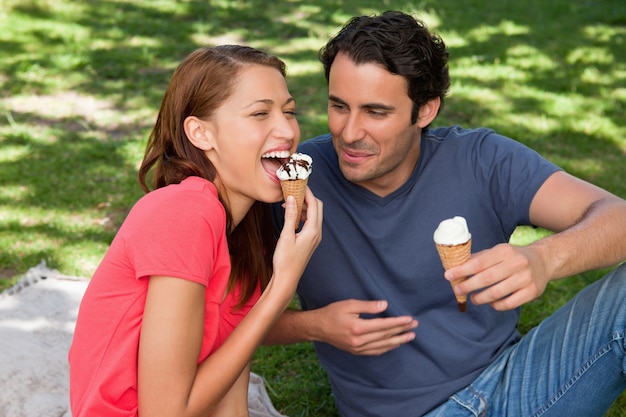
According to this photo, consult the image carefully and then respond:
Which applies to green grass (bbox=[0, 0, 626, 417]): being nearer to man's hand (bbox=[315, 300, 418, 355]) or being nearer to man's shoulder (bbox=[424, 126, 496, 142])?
man's hand (bbox=[315, 300, 418, 355])

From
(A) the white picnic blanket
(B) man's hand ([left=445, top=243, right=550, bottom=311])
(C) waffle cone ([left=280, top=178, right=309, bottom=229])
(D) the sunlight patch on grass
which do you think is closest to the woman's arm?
(C) waffle cone ([left=280, top=178, right=309, bottom=229])

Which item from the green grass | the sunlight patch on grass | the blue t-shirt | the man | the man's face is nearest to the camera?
the man

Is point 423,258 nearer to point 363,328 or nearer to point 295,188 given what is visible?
point 363,328

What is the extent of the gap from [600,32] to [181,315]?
27.3 feet

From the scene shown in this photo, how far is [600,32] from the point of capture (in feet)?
31.2

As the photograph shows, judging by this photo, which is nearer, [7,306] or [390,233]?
[390,233]

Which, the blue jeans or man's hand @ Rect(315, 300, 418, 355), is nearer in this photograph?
the blue jeans

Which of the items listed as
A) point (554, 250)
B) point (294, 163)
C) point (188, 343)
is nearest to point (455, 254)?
point (554, 250)

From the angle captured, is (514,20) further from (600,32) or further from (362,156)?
(362,156)

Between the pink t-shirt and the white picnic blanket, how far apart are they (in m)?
1.16

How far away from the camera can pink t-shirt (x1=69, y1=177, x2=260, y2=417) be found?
2.54m

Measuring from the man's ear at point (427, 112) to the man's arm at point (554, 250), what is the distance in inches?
27.4

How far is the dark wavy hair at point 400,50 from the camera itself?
137 inches

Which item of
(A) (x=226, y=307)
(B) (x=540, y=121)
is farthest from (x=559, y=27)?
(A) (x=226, y=307)
